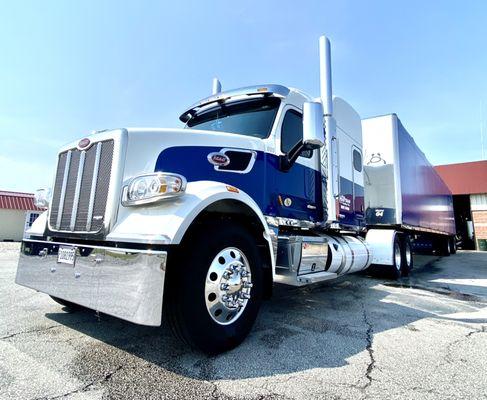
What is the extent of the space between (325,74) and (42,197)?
415cm

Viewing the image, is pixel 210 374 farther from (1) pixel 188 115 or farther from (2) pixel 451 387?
(1) pixel 188 115

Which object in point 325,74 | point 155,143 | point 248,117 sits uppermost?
point 325,74

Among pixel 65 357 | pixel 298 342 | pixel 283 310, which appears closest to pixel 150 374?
pixel 65 357

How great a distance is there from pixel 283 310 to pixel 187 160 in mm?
2413

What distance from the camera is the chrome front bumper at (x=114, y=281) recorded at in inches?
93.2

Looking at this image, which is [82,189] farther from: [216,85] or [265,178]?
[216,85]

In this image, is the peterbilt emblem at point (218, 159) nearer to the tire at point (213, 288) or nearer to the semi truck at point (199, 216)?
the semi truck at point (199, 216)

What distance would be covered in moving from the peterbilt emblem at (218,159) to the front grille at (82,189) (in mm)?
961

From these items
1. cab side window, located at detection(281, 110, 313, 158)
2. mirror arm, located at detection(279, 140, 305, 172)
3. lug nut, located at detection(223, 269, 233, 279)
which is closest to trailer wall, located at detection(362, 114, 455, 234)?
cab side window, located at detection(281, 110, 313, 158)

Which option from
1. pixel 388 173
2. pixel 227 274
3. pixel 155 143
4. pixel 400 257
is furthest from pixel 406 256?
pixel 155 143

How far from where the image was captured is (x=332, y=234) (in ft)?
20.4

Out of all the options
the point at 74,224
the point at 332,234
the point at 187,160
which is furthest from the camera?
the point at 332,234

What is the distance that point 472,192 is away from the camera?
2756 cm

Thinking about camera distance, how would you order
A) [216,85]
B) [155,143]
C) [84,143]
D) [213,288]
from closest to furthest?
[213,288] → [155,143] → [84,143] → [216,85]
